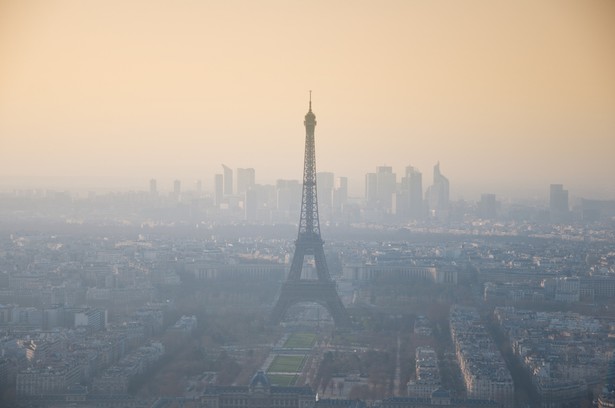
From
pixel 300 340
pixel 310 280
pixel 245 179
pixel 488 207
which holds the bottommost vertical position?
pixel 300 340

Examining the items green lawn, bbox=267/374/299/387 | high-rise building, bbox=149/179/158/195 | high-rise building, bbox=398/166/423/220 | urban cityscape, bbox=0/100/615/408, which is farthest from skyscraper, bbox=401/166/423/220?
green lawn, bbox=267/374/299/387

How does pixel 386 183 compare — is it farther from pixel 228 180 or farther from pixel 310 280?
pixel 310 280

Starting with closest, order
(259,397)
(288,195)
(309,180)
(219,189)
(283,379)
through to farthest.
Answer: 1. (259,397)
2. (283,379)
3. (309,180)
4. (288,195)
5. (219,189)

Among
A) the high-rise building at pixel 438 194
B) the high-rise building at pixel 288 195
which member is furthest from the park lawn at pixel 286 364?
the high-rise building at pixel 438 194

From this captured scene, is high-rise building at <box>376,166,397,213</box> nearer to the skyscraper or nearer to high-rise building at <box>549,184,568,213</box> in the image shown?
the skyscraper

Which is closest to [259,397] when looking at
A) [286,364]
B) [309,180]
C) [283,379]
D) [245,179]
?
[283,379]

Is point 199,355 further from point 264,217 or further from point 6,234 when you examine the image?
point 264,217
